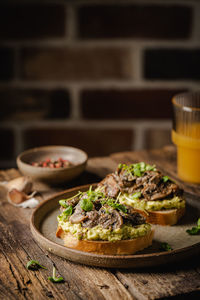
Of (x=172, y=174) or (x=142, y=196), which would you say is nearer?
(x=142, y=196)

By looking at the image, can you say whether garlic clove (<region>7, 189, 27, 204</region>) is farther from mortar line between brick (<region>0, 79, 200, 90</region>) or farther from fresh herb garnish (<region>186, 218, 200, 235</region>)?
mortar line between brick (<region>0, 79, 200, 90</region>)

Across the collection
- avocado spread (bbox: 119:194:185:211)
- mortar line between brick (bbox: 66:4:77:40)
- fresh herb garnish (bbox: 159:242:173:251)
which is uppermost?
mortar line between brick (bbox: 66:4:77:40)

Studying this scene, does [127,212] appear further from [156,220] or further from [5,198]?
[5,198]

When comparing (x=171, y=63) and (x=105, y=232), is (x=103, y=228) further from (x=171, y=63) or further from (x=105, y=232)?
(x=171, y=63)

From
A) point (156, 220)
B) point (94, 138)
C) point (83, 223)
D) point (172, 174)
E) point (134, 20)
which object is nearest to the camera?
point (83, 223)

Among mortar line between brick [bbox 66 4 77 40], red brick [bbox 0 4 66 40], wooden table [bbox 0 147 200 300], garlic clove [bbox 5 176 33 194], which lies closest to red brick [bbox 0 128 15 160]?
red brick [bbox 0 4 66 40]

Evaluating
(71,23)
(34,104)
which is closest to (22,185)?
(34,104)

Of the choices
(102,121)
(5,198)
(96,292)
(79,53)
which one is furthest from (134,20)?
(96,292)

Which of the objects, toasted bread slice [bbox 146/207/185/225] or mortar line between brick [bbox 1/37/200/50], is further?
mortar line between brick [bbox 1/37/200/50]
